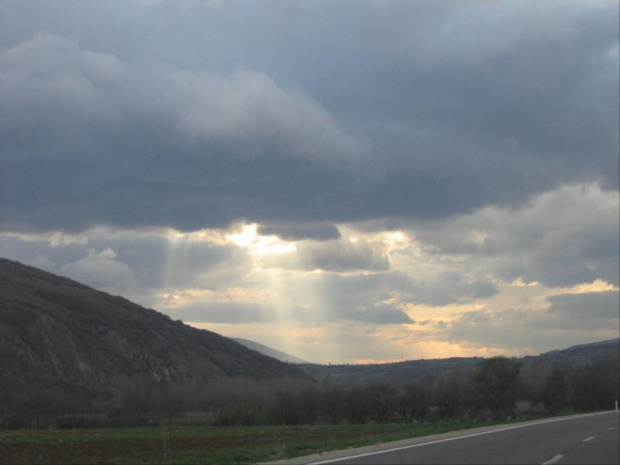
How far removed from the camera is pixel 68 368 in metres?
117

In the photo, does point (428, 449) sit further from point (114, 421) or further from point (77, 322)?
point (77, 322)

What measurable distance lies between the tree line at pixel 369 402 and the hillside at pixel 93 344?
10.3 m

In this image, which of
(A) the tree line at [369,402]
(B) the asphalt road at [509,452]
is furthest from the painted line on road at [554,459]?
(A) the tree line at [369,402]

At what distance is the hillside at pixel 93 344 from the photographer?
111 meters

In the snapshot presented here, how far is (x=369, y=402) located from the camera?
93.4m

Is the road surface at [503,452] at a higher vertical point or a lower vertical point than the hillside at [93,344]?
lower

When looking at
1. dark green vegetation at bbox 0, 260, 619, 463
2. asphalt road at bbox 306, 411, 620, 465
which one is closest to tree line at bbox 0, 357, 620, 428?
dark green vegetation at bbox 0, 260, 619, 463

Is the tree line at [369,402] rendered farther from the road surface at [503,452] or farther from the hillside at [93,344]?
the road surface at [503,452]

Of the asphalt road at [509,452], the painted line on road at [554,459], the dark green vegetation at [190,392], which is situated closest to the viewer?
the painted line on road at [554,459]

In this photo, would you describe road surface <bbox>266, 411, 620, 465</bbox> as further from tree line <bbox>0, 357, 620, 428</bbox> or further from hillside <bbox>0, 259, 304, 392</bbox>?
hillside <bbox>0, 259, 304, 392</bbox>

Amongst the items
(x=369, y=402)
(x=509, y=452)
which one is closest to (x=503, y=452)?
(x=509, y=452)

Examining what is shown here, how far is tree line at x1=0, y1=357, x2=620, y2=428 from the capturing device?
86.6 metres

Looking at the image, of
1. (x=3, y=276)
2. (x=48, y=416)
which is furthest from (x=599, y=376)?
(x=3, y=276)

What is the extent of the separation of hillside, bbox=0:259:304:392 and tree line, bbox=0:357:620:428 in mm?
10292
